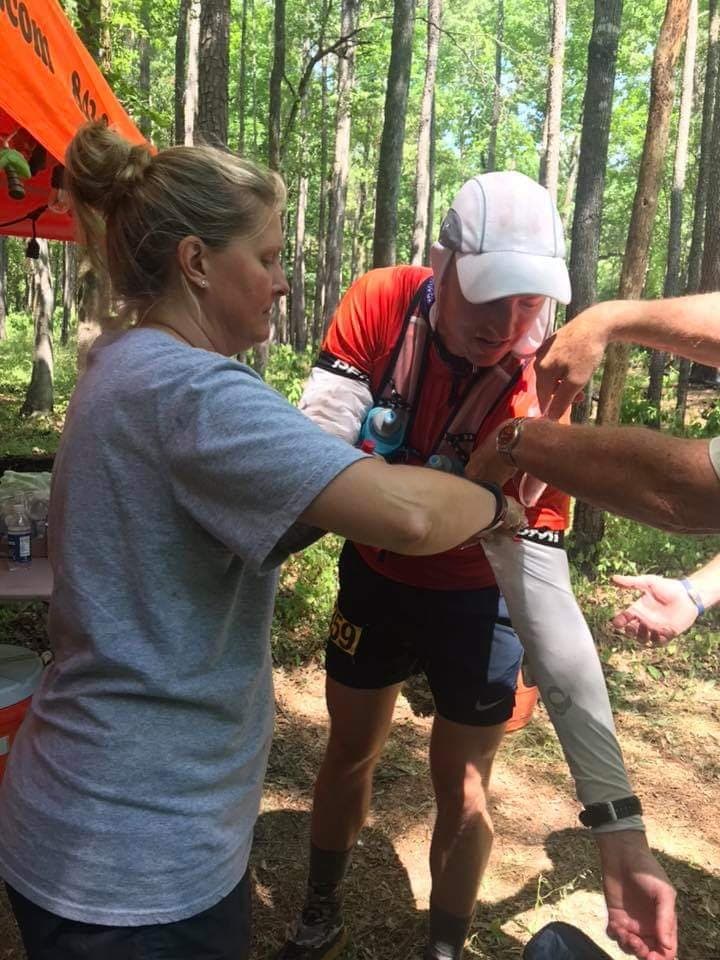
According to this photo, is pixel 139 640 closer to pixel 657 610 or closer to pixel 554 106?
pixel 657 610

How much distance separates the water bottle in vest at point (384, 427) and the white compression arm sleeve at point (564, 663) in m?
0.40

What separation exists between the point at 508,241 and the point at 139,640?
1.25 m

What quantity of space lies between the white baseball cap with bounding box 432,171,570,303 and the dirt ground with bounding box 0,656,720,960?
2.31 meters

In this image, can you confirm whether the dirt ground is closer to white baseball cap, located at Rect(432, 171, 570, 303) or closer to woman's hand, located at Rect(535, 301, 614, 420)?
woman's hand, located at Rect(535, 301, 614, 420)

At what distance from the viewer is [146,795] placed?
1.20 meters

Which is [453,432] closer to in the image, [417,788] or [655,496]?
[655,496]

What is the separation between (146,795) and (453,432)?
1.23m

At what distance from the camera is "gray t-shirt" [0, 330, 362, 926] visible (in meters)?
1.13

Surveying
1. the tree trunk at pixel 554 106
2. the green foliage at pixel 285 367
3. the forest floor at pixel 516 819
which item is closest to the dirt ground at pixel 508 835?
the forest floor at pixel 516 819

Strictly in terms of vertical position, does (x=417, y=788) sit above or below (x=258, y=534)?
below

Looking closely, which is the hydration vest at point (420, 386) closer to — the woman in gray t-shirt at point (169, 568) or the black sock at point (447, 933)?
the woman in gray t-shirt at point (169, 568)

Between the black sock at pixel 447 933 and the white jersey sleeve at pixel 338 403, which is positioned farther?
the black sock at pixel 447 933

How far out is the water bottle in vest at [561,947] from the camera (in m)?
1.51

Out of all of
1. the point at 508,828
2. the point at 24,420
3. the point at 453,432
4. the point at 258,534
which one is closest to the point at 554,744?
the point at 508,828
